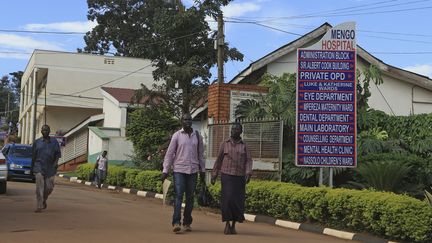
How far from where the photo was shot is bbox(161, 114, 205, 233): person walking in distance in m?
9.22

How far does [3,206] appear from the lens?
43.2ft

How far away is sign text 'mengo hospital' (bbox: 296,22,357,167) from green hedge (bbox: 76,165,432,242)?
3.33ft

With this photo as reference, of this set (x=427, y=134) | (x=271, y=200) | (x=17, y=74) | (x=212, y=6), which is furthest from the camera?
(x=17, y=74)

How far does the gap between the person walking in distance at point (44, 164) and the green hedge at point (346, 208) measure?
13.4ft

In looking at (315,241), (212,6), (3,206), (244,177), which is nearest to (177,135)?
(244,177)

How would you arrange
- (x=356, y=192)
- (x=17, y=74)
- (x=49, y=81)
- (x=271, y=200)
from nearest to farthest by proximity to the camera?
(x=356, y=192)
(x=271, y=200)
(x=49, y=81)
(x=17, y=74)

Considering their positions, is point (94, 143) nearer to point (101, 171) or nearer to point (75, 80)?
point (101, 171)

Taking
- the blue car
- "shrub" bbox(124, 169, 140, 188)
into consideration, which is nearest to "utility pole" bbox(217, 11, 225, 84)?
"shrub" bbox(124, 169, 140, 188)

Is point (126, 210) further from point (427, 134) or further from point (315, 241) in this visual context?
point (427, 134)

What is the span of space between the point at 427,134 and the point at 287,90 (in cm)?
396

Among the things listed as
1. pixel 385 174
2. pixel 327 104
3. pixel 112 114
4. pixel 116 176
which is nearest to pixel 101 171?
pixel 116 176

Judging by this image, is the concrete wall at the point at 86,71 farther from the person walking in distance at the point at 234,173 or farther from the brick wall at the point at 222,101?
the person walking in distance at the point at 234,173

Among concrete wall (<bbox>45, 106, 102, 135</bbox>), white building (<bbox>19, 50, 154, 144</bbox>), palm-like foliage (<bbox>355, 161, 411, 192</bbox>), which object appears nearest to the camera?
palm-like foliage (<bbox>355, 161, 411, 192</bbox>)

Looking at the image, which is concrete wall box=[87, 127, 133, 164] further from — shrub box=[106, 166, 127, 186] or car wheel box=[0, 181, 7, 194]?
car wheel box=[0, 181, 7, 194]
